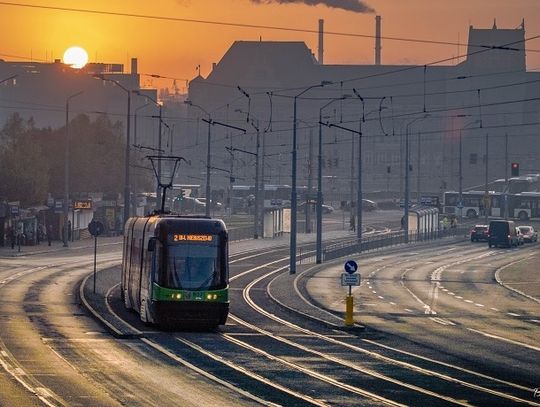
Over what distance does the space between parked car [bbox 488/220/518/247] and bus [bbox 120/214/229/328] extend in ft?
223

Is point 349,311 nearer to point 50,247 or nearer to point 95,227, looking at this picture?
point 95,227

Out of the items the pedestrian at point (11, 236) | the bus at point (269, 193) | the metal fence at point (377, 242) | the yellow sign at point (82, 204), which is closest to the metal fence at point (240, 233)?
the metal fence at point (377, 242)

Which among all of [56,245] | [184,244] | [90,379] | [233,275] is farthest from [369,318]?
[56,245]

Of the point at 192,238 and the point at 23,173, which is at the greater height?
the point at 23,173

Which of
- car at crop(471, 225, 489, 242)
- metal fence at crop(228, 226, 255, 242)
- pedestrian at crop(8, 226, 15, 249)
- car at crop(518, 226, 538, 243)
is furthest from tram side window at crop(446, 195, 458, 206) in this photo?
pedestrian at crop(8, 226, 15, 249)

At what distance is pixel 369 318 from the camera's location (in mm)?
43781

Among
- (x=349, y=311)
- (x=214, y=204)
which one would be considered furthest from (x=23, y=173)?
(x=214, y=204)

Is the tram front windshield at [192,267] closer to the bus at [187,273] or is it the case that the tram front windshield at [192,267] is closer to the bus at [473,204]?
the bus at [187,273]

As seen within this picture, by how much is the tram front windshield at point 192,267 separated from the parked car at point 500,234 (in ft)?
224

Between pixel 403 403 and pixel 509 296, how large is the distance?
33930 millimetres

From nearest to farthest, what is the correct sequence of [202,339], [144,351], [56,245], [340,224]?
[144,351] < [202,339] < [56,245] < [340,224]

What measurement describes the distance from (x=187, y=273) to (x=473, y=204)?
113292mm

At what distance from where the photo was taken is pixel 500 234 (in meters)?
103

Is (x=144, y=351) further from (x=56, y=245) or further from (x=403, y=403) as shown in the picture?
(x=56, y=245)
